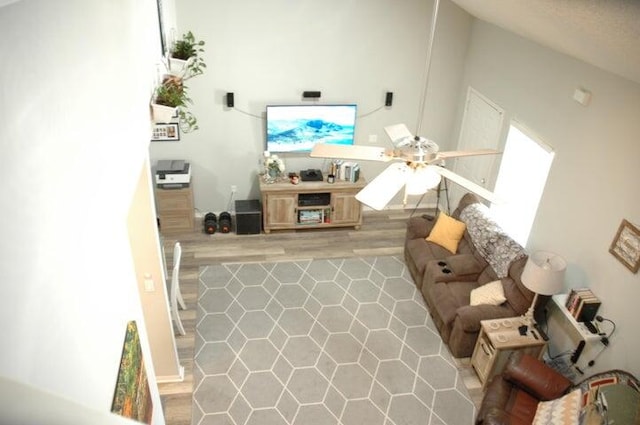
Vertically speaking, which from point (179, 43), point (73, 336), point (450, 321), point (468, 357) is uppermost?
point (179, 43)

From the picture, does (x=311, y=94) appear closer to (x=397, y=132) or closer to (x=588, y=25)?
(x=397, y=132)

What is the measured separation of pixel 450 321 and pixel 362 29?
3.74m

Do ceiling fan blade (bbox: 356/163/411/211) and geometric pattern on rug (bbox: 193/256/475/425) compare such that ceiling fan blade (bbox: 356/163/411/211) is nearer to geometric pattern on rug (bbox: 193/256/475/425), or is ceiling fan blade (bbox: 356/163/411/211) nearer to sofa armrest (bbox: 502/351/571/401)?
sofa armrest (bbox: 502/351/571/401)

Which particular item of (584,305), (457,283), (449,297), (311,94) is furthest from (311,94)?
(584,305)

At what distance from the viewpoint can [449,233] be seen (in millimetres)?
5844

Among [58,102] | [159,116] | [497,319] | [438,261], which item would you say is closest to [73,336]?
[58,102]

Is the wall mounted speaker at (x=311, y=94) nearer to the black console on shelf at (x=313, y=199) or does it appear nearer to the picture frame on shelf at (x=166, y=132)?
the black console on shelf at (x=313, y=199)

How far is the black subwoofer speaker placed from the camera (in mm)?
6594

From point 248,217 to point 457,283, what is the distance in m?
2.84

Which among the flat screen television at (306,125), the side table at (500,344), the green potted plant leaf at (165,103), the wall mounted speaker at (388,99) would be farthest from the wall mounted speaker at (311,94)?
the side table at (500,344)

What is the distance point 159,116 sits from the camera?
3.70m

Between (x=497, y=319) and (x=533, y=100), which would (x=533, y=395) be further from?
(x=533, y=100)

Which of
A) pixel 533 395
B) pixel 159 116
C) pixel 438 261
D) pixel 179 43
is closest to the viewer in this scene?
pixel 159 116

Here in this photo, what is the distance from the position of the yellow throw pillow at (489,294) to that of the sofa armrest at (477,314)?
67 millimetres
